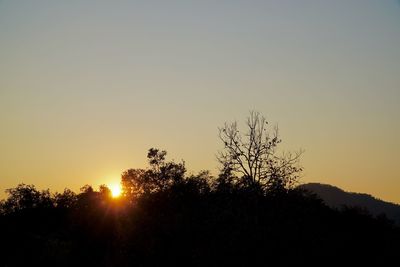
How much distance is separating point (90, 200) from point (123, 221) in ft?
67.3

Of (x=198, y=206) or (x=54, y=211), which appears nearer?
(x=198, y=206)

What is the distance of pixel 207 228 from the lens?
32656 millimetres

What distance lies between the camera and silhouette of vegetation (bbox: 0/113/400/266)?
28.1 metres

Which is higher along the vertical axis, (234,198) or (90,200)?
(90,200)

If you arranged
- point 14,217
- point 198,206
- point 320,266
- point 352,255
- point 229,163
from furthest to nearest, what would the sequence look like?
1. point 14,217
2. point 198,206
3. point 352,255
4. point 229,163
5. point 320,266

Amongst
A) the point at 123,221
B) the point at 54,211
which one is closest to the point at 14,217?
the point at 54,211

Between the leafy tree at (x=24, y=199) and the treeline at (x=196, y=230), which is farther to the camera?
the leafy tree at (x=24, y=199)

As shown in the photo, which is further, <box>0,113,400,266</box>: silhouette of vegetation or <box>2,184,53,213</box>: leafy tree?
<box>2,184,53,213</box>: leafy tree

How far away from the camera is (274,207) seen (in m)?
29.1

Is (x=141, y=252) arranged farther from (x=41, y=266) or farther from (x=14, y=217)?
(x=14, y=217)

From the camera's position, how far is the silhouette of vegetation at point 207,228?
28109 mm

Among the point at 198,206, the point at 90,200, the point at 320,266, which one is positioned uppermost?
the point at 90,200

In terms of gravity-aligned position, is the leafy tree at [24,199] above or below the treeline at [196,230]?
above

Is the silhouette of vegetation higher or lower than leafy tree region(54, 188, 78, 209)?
lower
